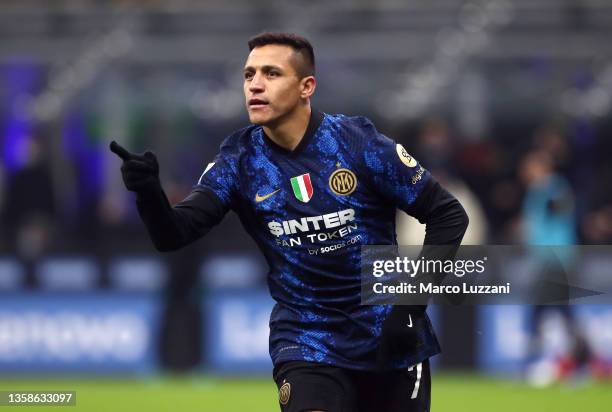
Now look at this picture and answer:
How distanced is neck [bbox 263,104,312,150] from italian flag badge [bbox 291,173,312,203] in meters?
0.18

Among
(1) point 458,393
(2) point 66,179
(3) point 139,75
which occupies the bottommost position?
(1) point 458,393

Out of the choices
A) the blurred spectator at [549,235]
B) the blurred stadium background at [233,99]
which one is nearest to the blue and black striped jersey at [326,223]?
the blurred spectator at [549,235]

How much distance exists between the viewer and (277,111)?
644cm

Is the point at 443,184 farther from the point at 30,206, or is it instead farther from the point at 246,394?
the point at 30,206

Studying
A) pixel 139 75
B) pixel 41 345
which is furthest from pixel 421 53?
pixel 41 345

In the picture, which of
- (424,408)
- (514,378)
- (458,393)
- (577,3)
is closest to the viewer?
(424,408)

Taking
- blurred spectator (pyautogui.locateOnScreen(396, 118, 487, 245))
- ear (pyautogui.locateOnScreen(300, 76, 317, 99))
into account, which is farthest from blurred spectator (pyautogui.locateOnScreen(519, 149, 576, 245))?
ear (pyautogui.locateOnScreen(300, 76, 317, 99))

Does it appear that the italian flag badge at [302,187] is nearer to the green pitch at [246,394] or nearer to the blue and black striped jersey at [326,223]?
the blue and black striped jersey at [326,223]

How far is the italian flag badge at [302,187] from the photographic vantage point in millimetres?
6363

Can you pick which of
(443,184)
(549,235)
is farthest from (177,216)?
(443,184)

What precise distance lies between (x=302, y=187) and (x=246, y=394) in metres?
7.17

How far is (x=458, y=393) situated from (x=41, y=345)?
4.70 meters

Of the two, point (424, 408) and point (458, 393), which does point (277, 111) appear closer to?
point (424, 408)

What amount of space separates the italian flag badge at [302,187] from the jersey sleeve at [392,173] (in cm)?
27
